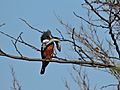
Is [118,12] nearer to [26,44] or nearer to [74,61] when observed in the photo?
[74,61]

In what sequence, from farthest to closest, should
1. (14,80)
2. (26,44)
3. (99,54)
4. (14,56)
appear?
(14,80) → (99,54) → (26,44) → (14,56)

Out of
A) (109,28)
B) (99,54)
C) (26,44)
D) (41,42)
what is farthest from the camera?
(41,42)

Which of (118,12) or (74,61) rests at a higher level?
(118,12)

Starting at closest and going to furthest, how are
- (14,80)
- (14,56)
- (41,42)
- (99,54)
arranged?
1. (14,56)
2. (99,54)
3. (41,42)
4. (14,80)

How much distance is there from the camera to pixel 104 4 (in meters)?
2.45

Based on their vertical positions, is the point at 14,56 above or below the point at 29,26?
below

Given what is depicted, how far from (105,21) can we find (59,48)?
0.46 meters

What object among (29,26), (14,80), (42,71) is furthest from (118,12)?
(14,80)

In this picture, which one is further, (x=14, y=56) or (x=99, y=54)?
(x=99, y=54)

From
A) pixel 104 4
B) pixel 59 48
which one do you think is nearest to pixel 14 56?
pixel 59 48

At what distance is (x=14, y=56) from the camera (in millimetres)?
2320

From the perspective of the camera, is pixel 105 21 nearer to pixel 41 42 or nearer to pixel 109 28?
pixel 109 28

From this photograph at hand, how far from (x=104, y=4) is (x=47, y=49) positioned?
95 cm

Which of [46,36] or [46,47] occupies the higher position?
[46,36]
